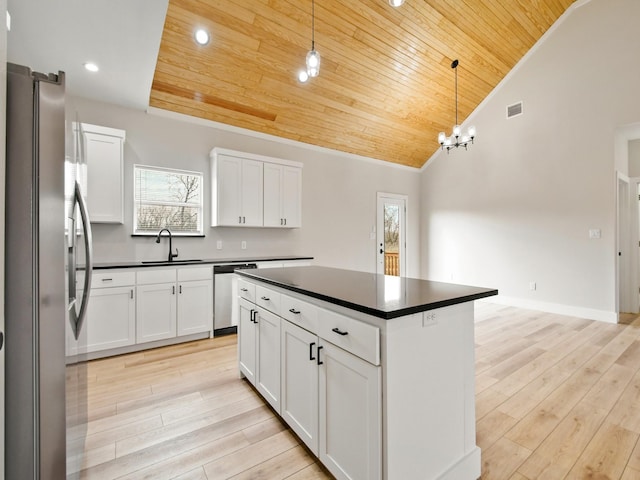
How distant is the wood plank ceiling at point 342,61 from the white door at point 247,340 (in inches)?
112

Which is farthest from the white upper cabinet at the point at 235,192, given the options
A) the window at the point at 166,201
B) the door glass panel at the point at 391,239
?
the door glass panel at the point at 391,239

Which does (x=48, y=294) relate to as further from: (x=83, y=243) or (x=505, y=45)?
(x=505, y=45)

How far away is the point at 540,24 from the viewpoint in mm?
4727

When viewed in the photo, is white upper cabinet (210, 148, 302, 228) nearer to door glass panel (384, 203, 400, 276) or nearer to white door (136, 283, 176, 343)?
white door (136, 283, 176, 343)

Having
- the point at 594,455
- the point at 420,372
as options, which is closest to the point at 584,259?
the point at 594,455

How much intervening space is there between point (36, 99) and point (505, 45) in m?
6.02

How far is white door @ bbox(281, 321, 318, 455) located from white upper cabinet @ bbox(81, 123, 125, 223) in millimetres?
2667

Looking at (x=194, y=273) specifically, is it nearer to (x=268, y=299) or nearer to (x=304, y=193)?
(x=268, y=299)

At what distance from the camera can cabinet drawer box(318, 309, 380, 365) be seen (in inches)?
47.9

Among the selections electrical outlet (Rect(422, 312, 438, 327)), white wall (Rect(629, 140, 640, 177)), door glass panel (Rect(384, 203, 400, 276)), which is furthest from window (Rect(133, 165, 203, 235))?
white wall (Rect(629, 140, 640, 177))

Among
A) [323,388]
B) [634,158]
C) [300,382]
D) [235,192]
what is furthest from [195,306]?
[634,158]

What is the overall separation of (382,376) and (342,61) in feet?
13.3

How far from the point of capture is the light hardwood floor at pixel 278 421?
5.32 ft

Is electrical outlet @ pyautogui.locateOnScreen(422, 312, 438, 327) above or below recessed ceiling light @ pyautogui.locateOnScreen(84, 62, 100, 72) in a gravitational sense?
below
